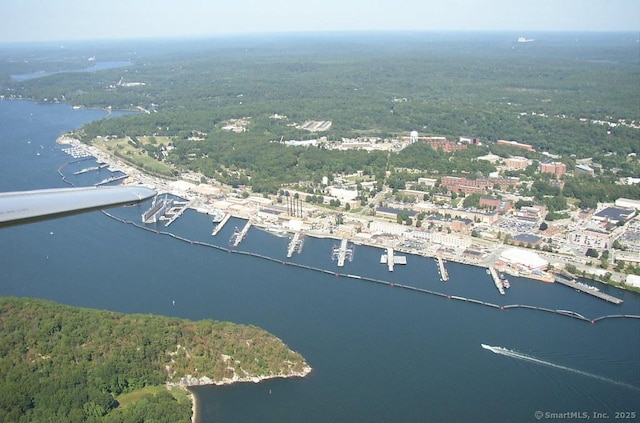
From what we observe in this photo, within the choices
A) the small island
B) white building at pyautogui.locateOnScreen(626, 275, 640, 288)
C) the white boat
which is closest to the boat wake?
the small island

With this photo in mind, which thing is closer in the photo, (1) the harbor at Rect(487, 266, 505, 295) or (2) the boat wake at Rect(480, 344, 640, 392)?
(2) the boat wake at Rect(480, 344, 640, 392)

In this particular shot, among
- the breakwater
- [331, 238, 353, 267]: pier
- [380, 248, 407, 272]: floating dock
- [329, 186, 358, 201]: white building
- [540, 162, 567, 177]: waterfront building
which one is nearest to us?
the breakwater

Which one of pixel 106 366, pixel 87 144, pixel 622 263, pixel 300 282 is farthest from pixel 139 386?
pixel 87 144

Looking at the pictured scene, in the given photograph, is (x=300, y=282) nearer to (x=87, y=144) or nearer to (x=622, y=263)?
(x=622, y=263)

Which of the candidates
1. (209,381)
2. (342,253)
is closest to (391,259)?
(342,253)

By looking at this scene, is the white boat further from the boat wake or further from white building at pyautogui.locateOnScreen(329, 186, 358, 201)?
the boat wake

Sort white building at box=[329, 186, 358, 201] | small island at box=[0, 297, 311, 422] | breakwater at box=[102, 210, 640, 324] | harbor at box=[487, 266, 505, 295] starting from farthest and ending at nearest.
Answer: white building at box=[329, 186, 358, 201]
harbor at box=[487, 266, 505, 295]
breakwater at box=[102, 210, 640, 324]
small island at box=[0, 297, 311, 422]

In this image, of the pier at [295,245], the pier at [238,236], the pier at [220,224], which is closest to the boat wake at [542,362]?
the pier at [295,245]
